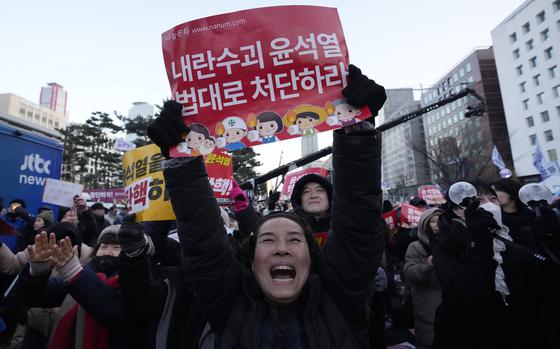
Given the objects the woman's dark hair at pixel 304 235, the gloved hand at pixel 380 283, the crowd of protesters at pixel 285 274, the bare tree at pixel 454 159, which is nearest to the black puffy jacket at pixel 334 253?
the crowd of protesters at pixel 285 274

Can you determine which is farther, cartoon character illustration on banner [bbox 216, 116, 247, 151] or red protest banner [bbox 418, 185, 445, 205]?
red protest banner [bbox 418, 185, 445, 205]

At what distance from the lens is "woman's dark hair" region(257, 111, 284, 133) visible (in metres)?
1.76

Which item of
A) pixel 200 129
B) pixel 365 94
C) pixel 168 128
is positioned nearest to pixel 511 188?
pixel 365 94

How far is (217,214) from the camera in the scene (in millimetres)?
1712

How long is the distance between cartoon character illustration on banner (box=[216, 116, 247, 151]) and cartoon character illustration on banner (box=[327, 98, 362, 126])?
0.48 meters

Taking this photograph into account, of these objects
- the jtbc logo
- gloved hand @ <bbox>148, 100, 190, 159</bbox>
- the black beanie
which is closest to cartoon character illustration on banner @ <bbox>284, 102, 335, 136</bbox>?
gloved hand @ <bbox>148, 100, 190, 159</bbox>

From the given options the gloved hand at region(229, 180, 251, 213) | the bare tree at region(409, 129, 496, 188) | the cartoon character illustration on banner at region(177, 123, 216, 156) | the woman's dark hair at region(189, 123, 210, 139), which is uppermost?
the bare tree at region(409, 129, 496, 188)

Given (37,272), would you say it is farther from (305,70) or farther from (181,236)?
(305,70)

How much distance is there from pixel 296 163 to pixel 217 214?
22.1ft

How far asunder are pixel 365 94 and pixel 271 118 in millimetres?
512

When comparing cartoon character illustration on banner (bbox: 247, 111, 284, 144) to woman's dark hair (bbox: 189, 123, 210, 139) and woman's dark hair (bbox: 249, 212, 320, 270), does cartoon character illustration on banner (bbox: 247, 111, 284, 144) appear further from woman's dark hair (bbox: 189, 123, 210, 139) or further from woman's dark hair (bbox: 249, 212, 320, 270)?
woman's dark hair (bbox: 249, 212, 320, 270)

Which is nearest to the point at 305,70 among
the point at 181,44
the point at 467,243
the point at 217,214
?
the point at 181,44

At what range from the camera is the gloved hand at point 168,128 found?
1.65 metres

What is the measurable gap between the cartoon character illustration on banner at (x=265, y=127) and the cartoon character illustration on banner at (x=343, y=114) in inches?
11.0
